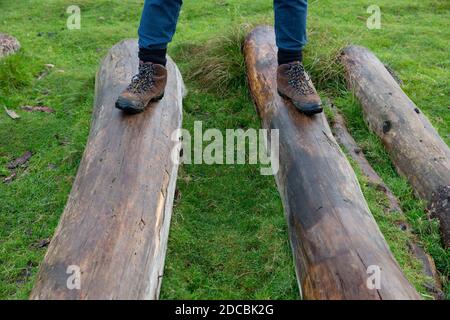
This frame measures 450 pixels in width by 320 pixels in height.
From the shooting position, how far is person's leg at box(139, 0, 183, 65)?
3539mm

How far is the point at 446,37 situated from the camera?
6.95m

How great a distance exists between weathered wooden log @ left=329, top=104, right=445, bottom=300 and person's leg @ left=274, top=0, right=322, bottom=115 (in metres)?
0.76

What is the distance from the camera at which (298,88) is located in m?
3.80

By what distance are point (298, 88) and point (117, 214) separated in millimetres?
1674

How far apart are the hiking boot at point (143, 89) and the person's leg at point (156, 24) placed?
0.11 meters

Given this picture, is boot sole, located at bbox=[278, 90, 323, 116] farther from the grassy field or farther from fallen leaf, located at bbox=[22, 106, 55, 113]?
fallen leaf, located at bbox=[22, 106, 55, 113]

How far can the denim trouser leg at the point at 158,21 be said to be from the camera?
139 inches

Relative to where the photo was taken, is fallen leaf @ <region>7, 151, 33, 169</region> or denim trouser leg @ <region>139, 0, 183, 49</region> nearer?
denim trouser leg @ <region>139, 0, 183, 49</region>

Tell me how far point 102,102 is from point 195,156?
89 centimetres

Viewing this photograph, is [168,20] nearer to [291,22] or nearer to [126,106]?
[126,106]

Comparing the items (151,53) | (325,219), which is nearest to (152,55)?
(151,53)

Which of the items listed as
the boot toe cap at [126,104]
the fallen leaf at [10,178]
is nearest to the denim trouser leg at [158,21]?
the boot toe cap at [126,104]

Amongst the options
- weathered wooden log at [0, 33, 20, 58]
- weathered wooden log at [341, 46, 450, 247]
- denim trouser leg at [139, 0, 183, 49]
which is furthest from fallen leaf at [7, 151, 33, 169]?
weathered wooden log at [341, 46, 450, 247]
